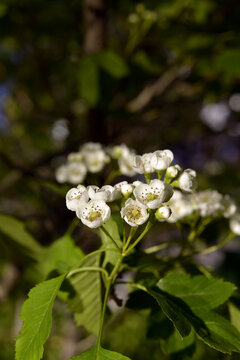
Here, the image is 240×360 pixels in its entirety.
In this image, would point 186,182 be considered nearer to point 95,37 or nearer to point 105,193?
point 105,193

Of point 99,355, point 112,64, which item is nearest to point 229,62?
point 112,64

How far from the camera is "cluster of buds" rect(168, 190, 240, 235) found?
2.92 feet

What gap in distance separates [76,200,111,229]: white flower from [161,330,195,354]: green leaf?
337 millimetres

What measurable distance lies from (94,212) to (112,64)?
0.87m

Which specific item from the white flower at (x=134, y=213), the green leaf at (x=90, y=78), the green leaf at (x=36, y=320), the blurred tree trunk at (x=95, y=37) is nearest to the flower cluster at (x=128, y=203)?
the white flower at (x=134, y=213)

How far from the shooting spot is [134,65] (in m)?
1.55

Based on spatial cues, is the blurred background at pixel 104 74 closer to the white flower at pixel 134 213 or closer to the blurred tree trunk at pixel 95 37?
the blurred tree trunk at pixel 95 37

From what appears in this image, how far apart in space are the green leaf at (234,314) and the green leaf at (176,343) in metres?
0.10

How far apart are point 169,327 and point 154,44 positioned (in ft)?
4.63

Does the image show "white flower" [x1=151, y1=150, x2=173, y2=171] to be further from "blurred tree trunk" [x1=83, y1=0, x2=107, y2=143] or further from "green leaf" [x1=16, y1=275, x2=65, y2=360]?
"blurred tree trunk" [x1=83, y1=0, x2=107, y2=143]

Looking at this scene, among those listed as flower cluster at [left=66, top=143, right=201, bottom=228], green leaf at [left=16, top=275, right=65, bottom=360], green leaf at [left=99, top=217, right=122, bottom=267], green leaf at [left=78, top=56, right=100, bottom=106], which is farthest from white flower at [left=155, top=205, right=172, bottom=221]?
green leaf at [left=78, top=56, right=100, bottom=106]

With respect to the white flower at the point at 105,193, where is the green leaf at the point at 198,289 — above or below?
below

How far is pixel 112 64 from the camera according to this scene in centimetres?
136

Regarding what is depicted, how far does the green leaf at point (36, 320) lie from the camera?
593 millimetres
